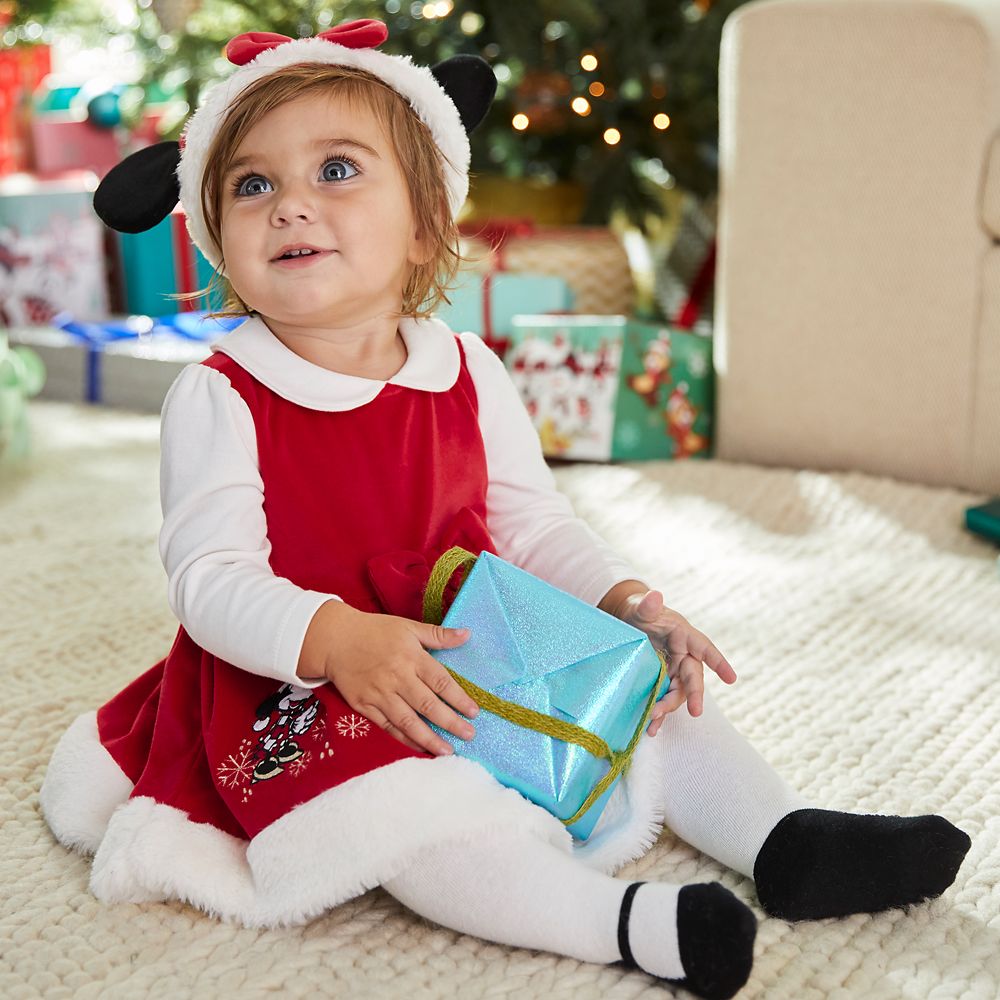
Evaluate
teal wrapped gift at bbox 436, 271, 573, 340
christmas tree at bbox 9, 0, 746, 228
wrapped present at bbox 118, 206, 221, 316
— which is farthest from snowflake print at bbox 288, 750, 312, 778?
wrapped present at bbox 118, 206, 221, 316

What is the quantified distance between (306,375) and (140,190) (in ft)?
0.57

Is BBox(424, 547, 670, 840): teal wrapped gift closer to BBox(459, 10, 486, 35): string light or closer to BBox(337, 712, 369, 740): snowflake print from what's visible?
BBox(337, 712, 369, 740): snowflake print

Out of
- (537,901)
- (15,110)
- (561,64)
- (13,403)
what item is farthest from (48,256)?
(537,901)

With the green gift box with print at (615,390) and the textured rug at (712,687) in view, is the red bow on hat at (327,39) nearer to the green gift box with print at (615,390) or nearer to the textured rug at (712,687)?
the textured rug at (712,687)

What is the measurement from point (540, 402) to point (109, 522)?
1.90 feet

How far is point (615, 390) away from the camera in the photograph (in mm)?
1658

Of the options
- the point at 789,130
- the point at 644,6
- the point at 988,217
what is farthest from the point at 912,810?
the point at 644,6

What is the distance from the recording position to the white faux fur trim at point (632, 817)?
711mm

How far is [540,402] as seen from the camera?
167 cm

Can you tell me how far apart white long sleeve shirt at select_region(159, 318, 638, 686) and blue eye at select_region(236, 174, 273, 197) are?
0.08 meters

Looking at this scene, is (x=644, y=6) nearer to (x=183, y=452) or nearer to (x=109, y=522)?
(x=109, y=522)

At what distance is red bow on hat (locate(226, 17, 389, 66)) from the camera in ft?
2.63

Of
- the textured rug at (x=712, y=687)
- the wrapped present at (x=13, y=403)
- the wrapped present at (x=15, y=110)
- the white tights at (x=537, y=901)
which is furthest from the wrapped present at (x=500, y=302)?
the wrapped present at (x=15, y=110)

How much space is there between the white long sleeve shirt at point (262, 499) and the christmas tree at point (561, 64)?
1.18 m
